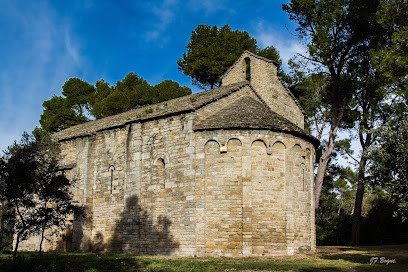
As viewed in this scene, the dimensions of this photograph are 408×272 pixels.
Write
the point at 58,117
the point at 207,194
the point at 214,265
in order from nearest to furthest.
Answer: the point at 214,265
the point at 207,194
the point at 58,117

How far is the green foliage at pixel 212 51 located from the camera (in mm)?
35312

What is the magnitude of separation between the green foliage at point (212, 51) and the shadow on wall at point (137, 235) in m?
19.0

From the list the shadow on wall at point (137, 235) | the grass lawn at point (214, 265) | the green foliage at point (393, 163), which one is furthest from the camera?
the shadow on wall at point (137, 235)

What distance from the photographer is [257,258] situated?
1519cm

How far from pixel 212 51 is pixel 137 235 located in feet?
69.1

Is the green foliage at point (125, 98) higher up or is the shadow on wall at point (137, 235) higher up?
the green foliage at point (125, 98)

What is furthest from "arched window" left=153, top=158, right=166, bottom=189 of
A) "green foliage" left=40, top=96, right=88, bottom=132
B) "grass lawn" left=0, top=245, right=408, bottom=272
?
"green foliage" left=40, top=96, right=88, bottom=132

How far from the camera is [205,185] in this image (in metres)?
17.0

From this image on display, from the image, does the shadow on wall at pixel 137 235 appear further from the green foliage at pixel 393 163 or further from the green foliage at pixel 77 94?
the green foliage at pixel 77 94

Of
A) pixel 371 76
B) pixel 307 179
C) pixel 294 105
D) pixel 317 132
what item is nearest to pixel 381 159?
pixel 307 179

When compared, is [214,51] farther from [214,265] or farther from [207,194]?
[214,265]

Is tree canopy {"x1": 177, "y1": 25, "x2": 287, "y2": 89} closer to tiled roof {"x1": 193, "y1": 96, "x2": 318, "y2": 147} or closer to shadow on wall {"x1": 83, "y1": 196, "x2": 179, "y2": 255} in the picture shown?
tiled roof {"x1": 193, "y1": 96, "x2": 318, "y2": 147}

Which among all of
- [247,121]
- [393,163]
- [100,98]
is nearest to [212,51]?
[100,98]

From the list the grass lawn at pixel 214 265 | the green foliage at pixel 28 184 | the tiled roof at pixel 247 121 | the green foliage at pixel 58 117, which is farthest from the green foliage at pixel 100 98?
the grass lawn at pixel 214 265
